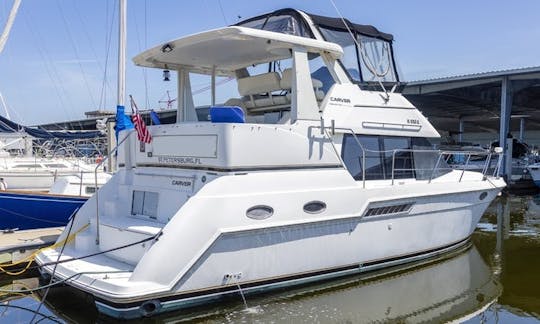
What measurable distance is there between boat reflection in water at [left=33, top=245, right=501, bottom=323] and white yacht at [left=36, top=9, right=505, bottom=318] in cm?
20

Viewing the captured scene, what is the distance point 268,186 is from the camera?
5.93 m

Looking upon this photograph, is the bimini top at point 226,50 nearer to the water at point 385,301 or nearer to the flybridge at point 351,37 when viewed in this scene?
the flybridge at point 351,37

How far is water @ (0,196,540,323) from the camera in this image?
18.4 feet

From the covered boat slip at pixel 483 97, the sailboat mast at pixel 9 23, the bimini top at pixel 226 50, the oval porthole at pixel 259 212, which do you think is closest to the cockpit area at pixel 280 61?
the bimini top at pixel 226 50

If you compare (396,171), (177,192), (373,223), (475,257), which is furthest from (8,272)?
(475,257)

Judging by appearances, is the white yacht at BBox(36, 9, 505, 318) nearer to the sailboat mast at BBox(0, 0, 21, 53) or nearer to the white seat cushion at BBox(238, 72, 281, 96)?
the white seat cushion at BBox(238, 72, 281, 96)

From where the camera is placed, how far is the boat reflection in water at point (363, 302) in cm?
560

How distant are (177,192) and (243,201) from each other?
107cm

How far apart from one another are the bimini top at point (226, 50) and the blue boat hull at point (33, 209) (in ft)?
13.6

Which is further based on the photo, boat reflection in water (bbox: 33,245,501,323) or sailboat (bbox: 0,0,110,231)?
sailboat (bbox: 0,0,110,231)

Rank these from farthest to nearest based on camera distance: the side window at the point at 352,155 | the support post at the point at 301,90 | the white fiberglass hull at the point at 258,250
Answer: the side window at the point at 352,155
the support post at the point at 301,90
the white fiberglass hull at the point at 258,250

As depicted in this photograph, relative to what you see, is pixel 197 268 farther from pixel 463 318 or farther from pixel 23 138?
pixel 23 138

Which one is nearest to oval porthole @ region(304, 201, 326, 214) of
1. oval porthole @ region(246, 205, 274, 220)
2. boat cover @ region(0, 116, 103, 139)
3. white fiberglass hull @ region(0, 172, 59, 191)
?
oval porthole @ region(246, 205, 274, 220)

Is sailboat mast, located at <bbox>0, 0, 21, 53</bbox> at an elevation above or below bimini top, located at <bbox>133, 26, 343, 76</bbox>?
above
